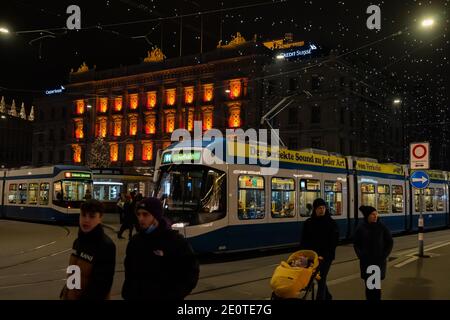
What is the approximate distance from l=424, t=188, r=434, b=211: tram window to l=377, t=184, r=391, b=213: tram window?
13.9 feet

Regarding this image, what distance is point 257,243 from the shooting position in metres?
13.5

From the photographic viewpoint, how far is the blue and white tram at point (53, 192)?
25484 mm

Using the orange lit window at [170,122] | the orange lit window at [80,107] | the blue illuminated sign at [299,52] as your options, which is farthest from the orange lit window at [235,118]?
the orange lit window at [80,107]

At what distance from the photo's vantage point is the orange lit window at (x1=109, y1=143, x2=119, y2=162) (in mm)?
70956

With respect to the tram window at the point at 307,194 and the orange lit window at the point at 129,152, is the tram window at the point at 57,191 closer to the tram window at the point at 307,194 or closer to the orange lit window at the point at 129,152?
the tram window at the point at 307,194

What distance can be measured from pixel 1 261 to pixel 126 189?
28761 mm

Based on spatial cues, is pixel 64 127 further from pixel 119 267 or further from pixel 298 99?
pixel 119 267

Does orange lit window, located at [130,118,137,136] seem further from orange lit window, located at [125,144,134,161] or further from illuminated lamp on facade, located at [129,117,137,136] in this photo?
orange lit window, located at [125,144,134,161]

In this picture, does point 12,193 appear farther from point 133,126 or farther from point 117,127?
point 117,127

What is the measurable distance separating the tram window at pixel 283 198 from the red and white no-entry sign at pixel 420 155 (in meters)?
3.43

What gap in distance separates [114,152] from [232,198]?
60.7 meters
